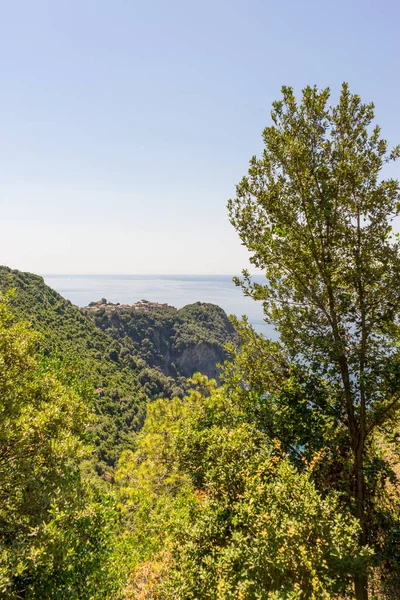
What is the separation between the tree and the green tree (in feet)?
21.6

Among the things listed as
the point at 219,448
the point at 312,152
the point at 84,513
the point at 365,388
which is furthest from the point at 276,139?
the point at 84,513

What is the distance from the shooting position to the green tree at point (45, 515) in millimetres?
6488

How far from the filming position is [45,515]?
723cm

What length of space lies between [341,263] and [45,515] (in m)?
9.54

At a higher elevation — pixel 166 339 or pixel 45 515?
pixel 45 515

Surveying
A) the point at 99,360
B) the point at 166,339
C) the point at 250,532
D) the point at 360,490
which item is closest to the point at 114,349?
the point at 99,360

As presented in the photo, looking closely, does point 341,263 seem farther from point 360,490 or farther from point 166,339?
point 166,339

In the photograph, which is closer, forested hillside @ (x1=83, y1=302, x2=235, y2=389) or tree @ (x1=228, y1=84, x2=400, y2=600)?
tree @ (x1=228, y1=84, x2=400, y2=600)

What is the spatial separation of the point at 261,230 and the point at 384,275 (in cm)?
353

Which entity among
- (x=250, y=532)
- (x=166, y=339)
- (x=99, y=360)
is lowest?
(x=166, y=339)

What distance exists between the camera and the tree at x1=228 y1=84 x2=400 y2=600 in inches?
302

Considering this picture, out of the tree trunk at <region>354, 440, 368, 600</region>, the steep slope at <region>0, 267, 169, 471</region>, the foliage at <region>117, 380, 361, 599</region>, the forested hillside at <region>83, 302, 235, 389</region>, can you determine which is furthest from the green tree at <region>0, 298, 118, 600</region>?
the forested hillside at <region>83, 302, 235, 389</region>

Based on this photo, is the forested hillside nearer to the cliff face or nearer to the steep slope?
the cliff face

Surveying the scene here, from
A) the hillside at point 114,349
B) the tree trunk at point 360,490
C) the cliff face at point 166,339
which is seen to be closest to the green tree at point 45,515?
the hillside at point 114,349
